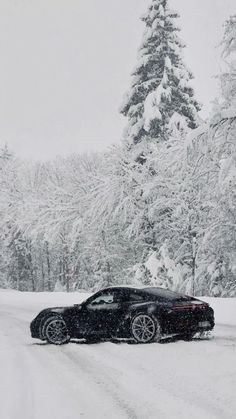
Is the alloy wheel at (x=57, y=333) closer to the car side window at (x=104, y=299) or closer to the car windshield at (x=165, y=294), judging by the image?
the car side window at (x=104, y=299)

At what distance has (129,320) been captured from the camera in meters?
10.9

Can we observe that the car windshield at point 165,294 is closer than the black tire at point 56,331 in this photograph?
Yes

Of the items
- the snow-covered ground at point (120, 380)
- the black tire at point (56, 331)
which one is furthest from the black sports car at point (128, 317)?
the snow-covered ground at point (120, 380)

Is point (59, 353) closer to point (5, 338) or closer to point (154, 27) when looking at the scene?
point (5, 338)

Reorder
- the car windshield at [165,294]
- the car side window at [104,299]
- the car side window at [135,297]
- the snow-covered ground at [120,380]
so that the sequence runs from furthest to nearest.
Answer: the car side window at [104,299], the car side window at [135,297], the car windshield at [165,294], the snow-covered ground at [120,380]

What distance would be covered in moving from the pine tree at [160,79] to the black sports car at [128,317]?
54.6 feet

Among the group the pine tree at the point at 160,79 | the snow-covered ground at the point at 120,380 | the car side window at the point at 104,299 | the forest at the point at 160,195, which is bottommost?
the snow-covered ground at the point at 120,380

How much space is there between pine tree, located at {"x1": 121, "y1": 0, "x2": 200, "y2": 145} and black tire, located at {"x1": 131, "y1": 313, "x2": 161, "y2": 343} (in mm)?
17359

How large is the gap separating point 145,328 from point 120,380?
317 centimetres

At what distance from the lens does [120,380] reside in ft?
25.0

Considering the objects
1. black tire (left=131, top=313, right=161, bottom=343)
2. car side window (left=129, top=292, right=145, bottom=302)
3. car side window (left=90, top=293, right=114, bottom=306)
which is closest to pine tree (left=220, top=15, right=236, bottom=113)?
car side window (left=129, top=292, right=145, bottom=302)

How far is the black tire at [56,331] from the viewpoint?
1173 cm

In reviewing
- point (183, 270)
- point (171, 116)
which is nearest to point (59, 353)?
point (183, 270)

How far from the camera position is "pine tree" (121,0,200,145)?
91.6ft
